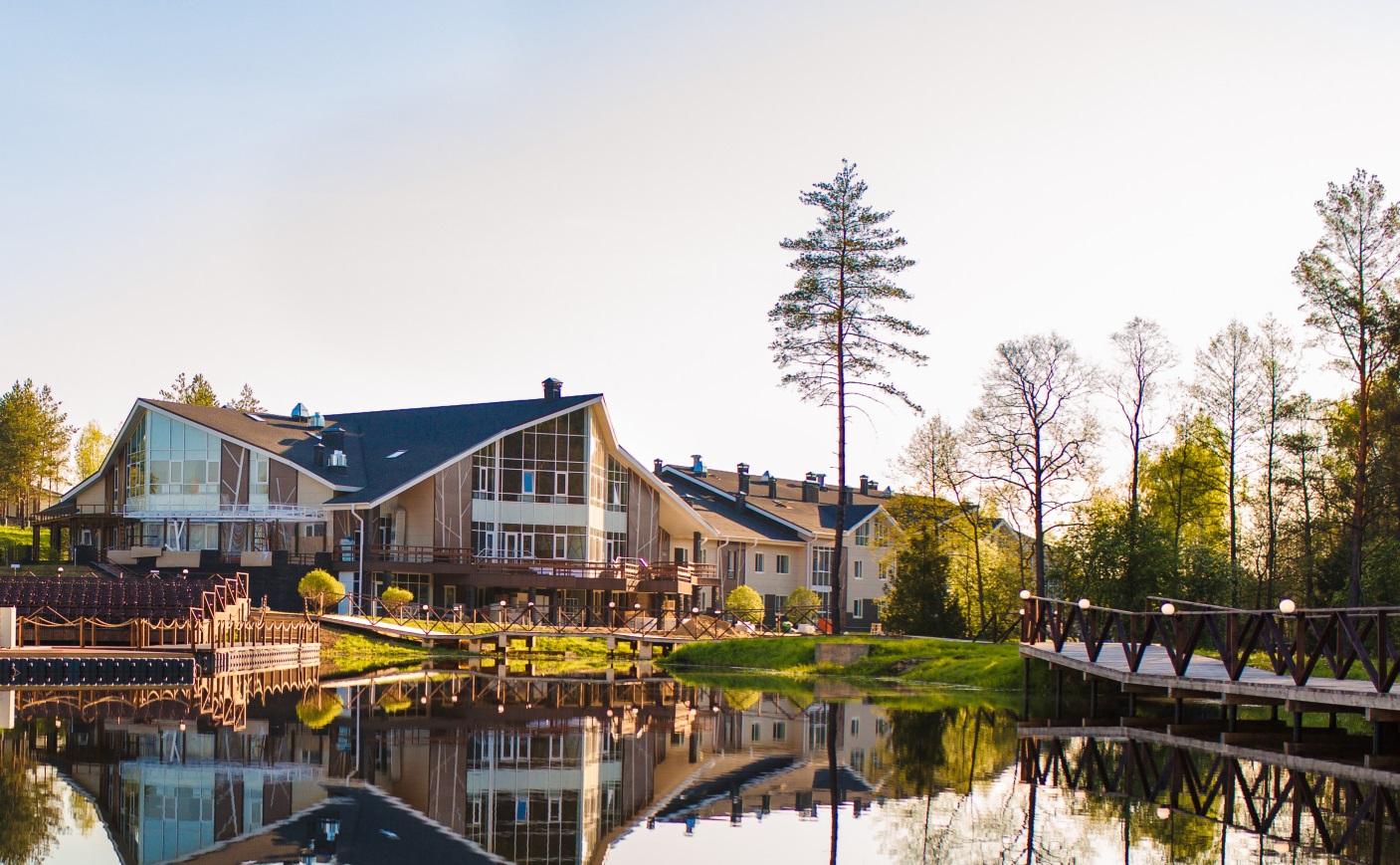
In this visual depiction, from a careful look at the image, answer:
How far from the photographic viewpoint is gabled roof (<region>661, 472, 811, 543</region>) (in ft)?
220

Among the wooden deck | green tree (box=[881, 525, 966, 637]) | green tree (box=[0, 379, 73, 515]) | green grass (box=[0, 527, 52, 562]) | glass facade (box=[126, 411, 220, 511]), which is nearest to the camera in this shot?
the wooden deck

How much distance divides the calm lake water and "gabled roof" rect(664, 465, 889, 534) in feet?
150

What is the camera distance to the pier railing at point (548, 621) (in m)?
47.3

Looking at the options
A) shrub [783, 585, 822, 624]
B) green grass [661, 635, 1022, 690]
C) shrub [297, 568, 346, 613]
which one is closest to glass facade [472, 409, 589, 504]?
shrub [783, 585, 822, 624]

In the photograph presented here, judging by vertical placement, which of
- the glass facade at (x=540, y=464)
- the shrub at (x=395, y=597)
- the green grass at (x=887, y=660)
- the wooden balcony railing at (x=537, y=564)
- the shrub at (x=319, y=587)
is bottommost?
the green grass at (x=887, y=660)

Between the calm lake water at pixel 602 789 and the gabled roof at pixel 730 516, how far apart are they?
3988 centimetres

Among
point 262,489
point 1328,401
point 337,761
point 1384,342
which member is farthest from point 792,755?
point 262,489

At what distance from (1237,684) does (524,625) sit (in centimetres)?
3085

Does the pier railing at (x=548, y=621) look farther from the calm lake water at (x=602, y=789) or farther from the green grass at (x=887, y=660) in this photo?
the calm lake water at (x=602, y=789)

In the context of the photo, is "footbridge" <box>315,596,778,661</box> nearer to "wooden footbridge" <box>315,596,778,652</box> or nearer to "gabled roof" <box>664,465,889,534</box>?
"wooden footbridge" <box>315,596,778,652</box>

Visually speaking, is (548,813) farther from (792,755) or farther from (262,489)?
(262,489)

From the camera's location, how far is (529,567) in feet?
185

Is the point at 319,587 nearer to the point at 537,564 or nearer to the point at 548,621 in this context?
the point at 548,621

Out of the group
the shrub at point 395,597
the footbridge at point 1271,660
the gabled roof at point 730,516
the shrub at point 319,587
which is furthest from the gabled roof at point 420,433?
the footbridge at point 1271,660
